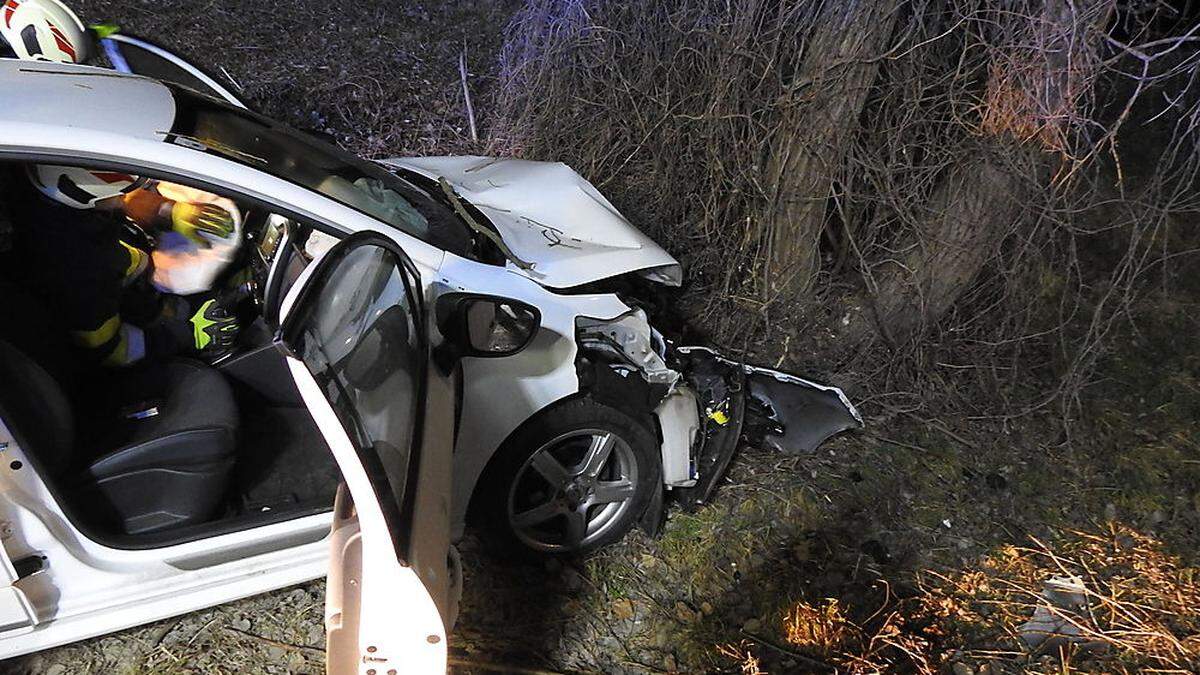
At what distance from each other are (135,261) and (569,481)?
1.58 meters

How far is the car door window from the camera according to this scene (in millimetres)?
1536

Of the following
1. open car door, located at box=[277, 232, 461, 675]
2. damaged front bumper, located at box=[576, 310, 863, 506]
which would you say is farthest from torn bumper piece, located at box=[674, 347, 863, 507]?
open car door, located at box=[277, 232, 461, 675]

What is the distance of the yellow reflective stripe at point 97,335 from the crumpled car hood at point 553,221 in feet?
4.04

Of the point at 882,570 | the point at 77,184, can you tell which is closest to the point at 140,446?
the point at 77,184

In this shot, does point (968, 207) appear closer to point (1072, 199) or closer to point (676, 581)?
point (1072, 199)

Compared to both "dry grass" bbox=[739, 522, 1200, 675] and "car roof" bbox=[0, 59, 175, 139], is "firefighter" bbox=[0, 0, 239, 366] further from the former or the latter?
"dry grass" bbox=[739, 522, 1200, 675]

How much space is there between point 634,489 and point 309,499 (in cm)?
112

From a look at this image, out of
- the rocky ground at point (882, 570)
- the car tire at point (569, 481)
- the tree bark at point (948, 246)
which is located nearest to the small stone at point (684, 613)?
the rocky ground at point (882, 570)

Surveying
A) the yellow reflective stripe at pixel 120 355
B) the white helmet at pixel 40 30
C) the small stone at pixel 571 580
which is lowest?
the small stone at pixel 571 580

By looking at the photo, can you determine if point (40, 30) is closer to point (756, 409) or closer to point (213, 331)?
point (213, 331)

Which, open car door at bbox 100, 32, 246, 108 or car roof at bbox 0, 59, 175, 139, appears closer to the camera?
car roof at bbox 0, 59, 175, 139

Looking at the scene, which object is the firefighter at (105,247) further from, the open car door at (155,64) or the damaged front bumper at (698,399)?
the damaged front bumper at (698,399)

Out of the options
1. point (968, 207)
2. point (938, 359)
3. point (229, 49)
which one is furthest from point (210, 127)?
point (229, 49)

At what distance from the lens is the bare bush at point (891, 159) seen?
2912 millimetres
